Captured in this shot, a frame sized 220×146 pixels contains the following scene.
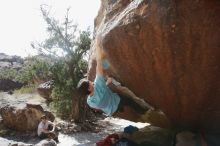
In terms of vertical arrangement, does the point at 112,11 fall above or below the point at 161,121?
above

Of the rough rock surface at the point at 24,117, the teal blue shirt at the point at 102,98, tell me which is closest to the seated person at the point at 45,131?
the rough rock surface at the point at 24,117

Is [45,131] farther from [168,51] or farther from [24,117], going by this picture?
[168,51]

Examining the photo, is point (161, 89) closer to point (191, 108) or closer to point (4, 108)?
point (191, 108)

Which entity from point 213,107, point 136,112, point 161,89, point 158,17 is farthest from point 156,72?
point 136,112

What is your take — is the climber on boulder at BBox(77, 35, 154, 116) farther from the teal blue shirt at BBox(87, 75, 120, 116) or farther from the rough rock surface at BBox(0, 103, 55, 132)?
the rough rock surface at BBox(0, 103, 55, 132)

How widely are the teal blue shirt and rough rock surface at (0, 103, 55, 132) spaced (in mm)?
9785

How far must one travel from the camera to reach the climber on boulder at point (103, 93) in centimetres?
779

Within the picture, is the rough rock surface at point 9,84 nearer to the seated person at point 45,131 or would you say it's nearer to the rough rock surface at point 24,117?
the rough rock surface at point 24,117

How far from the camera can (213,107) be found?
8.08 m

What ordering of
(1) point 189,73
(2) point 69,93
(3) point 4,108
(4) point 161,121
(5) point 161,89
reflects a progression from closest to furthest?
(1) point 189,73
(5) point 161,89
(4) point 161,121
(3) point 4,108
(2) point 69,93

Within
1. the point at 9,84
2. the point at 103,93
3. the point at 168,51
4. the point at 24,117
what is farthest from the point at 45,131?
the point at 9,84

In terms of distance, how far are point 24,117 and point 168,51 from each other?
478 inches

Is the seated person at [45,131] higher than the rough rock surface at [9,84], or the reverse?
the rough rock surface at [9,84]

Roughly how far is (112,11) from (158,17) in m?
1.57
